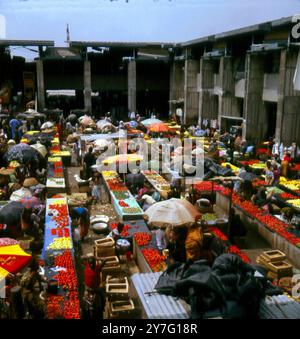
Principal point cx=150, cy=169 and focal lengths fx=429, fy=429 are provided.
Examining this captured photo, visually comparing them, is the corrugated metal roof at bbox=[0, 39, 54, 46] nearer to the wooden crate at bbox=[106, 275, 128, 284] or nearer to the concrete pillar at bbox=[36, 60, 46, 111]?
the concrete pillar at bbox=[36, 60, 46, 111]

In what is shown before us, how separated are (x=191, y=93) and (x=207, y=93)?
3448 mm

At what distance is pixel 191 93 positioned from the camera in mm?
38406

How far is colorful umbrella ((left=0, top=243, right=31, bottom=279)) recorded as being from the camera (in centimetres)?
882

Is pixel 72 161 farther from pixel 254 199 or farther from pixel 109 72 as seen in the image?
pixel 109 72

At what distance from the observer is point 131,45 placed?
39.4m

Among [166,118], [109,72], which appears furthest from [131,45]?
[166,118]

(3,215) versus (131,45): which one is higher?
(131,45)

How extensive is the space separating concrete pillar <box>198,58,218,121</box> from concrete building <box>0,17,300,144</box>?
0.27 feet

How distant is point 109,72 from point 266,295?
38.8m

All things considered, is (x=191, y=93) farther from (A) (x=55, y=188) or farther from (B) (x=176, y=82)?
(A) (x=55, y=188)

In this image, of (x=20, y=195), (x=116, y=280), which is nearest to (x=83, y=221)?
(x=20, y=195)

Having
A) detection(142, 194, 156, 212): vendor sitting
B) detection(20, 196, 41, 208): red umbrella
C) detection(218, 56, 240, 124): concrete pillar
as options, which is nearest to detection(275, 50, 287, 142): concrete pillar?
detection(218, 56, 240, 124): concrete pillar

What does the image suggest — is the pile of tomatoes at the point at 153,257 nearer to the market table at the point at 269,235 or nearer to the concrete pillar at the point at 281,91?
the market table at the point at 269,235

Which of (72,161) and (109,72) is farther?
(109,72)
